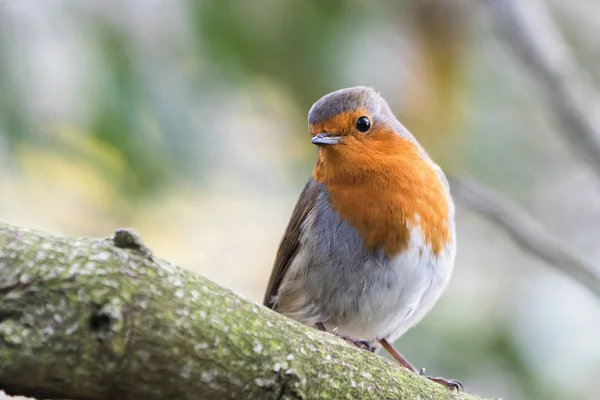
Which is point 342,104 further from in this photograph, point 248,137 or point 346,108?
point 248,137

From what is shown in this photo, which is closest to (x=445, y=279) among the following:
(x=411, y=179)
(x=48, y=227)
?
(x=411, y=179)

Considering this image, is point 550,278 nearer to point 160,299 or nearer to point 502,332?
point 502,332

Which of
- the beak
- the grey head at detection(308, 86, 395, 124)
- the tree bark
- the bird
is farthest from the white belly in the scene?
the tree bark

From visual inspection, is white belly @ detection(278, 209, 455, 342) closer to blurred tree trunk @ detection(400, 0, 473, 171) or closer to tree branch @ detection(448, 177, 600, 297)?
tree branch @ detection(448, 177, 600, 297)

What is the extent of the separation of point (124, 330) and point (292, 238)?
7.30ft

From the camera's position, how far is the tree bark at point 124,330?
4.96 ft

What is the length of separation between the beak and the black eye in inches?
5.4

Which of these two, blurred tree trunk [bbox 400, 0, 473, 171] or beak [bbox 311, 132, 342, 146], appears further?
blurred tree trunk [bbox 400, 0, 473, 171]

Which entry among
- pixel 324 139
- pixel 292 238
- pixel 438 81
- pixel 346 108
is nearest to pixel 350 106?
pixel 346 108

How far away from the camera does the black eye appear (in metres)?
3.46

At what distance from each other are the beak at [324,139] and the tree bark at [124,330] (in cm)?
149

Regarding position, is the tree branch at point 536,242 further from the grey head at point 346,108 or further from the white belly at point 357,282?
the grey head at point 346,108

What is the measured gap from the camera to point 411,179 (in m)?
3.39

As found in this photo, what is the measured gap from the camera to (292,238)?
3766mm
